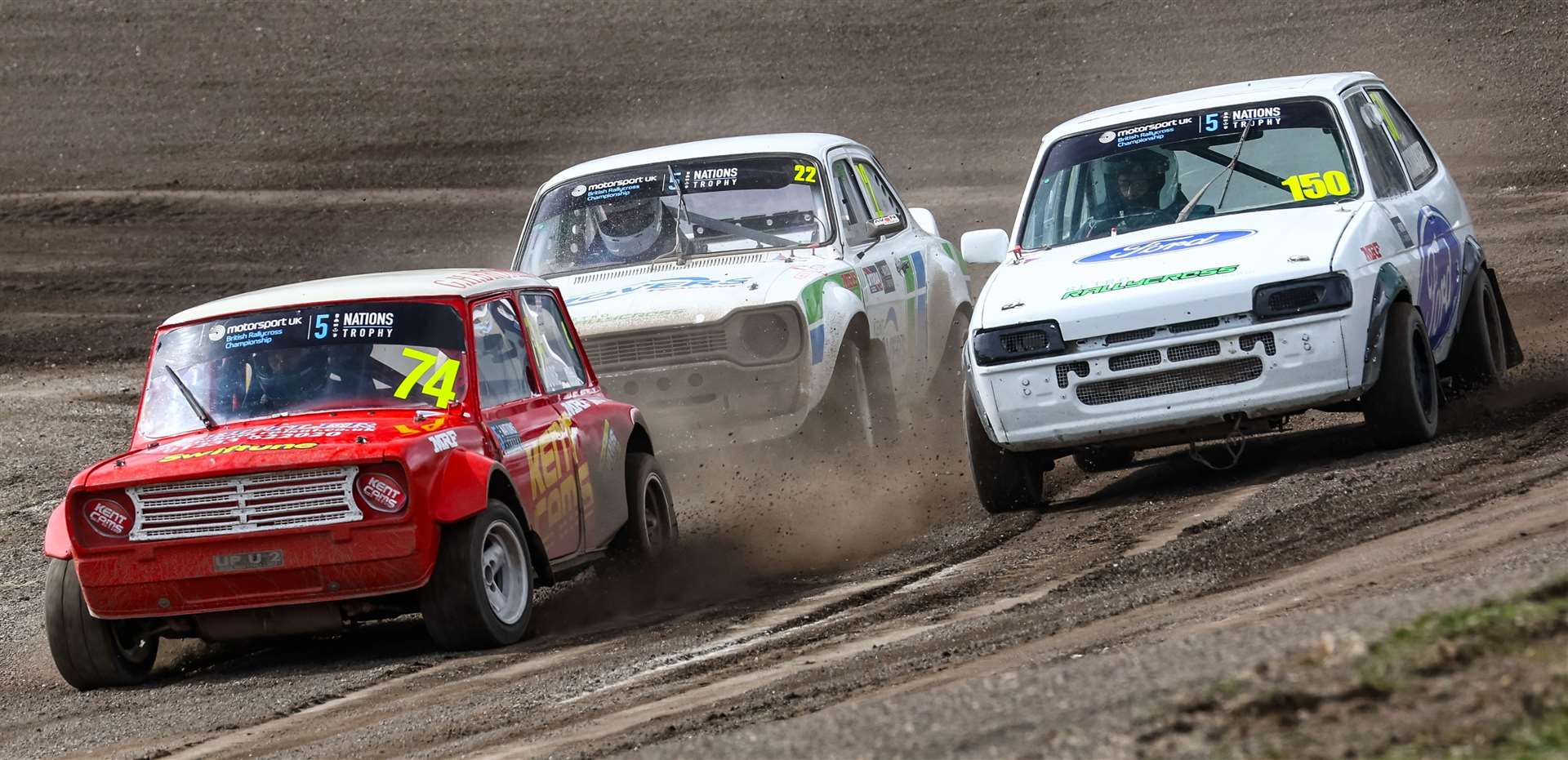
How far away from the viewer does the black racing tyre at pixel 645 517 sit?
373 inches

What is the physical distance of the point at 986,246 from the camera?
404 inches

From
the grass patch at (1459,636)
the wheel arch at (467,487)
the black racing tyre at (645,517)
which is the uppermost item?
the wheel arch at (467,487)

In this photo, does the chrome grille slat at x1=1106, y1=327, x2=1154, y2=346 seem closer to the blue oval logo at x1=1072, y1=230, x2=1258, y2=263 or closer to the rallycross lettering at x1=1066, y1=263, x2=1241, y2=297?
the rallycross lettering at x1=1066, y1=263, x2=1241, y2=297

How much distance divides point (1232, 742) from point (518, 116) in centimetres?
2623

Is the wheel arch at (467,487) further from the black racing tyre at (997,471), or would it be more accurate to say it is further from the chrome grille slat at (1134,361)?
the chrome grille slat at (1134,361)

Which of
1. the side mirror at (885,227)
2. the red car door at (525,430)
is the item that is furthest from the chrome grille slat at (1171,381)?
the side mirror at (885,227)

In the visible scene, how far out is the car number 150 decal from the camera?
969cm

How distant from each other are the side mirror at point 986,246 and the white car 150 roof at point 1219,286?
0.01 m

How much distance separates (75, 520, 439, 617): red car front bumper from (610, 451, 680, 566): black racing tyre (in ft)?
Answer: 6.52

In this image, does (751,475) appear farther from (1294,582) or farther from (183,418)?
(1294,582)

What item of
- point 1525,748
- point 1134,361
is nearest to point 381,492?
point 1134,361

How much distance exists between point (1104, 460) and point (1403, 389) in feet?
7.04

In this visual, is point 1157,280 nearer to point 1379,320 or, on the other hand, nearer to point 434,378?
point 1379,320

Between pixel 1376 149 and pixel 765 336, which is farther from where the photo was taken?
pixel 765 336
